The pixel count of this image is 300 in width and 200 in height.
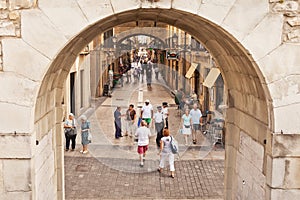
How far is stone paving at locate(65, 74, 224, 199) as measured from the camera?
9453 millimetres

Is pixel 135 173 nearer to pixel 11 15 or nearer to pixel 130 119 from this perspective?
pixel 130 119

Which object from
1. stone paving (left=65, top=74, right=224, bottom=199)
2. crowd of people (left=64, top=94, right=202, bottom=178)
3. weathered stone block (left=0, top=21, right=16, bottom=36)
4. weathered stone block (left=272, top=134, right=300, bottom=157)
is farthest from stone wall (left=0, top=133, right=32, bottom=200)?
crowd of people (left=64, top=94, right=202, bottom=178)

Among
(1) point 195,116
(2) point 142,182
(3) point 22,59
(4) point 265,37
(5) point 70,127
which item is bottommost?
(2) point 142,182

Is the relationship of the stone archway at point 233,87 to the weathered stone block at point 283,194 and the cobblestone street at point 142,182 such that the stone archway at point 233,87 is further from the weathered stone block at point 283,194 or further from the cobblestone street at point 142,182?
the cobblestone street at point 142,182

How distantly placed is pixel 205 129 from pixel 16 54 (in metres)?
12.6

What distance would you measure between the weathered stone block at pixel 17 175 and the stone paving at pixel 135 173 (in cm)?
446

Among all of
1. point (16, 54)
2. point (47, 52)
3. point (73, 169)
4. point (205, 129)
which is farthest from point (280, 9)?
point (205, 129)

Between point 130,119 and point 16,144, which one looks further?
point 130,119

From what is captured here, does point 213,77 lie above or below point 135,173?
above

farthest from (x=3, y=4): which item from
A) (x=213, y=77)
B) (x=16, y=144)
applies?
(x=213, y=77)

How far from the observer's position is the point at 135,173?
11.0 m

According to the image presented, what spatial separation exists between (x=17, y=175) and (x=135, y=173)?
640cm

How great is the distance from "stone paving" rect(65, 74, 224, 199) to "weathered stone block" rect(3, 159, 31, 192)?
4.46m

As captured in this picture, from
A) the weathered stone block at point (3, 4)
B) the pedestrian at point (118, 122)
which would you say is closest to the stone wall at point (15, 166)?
the weathered stone block at point (3, 4)
